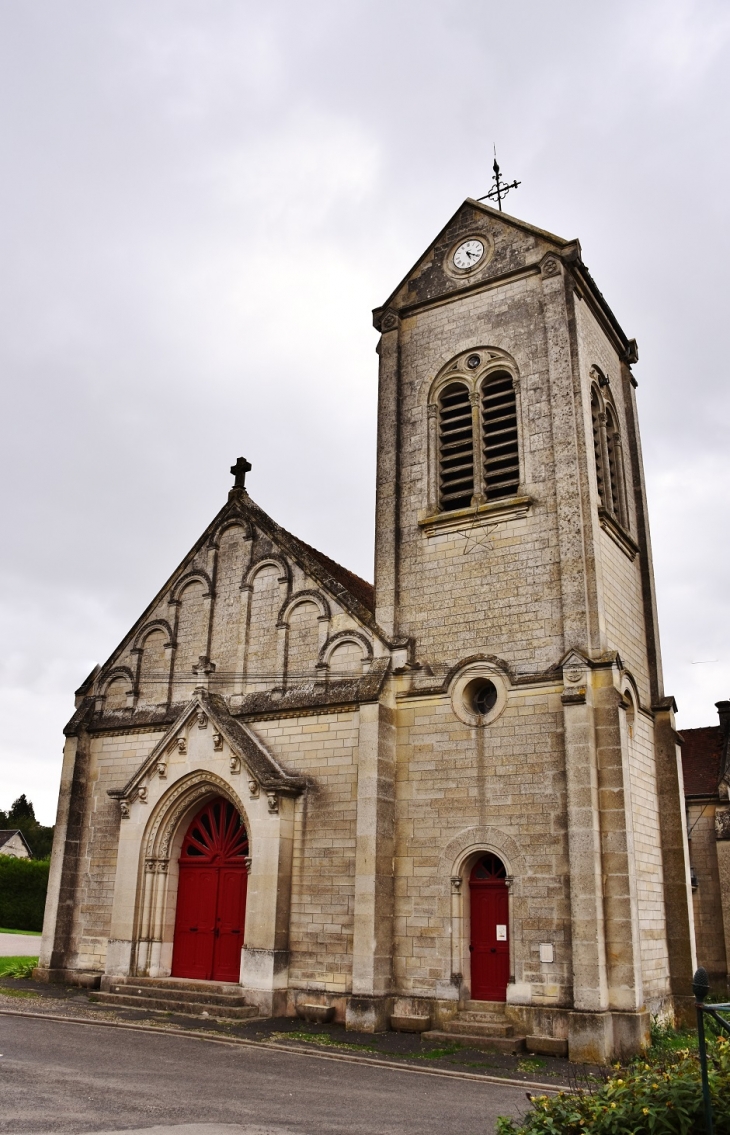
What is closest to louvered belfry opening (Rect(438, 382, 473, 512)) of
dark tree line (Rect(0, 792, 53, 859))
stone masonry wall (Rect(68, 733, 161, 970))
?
stone masonry wall (Rect(68, 733, 161, 970))

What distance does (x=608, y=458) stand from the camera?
751 inches

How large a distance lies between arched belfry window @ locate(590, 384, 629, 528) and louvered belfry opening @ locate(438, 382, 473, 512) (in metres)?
2.46

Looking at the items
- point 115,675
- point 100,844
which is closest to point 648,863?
point 100,844

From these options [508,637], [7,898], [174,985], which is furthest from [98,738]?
[7,898]

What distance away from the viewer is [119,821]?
19547 mm

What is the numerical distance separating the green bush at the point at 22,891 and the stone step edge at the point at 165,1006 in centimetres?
2502

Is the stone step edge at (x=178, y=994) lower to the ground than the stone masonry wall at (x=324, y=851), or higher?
lower

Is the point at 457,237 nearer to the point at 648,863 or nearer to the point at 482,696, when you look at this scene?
the point at 482,696

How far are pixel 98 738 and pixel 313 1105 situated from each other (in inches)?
494

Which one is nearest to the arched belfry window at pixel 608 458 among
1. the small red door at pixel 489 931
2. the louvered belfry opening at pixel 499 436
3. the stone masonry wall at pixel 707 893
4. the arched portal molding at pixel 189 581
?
the louvered belfry opening at pixel 499 436

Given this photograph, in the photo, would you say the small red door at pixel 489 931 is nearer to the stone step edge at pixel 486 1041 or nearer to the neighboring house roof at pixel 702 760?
the stone step edge at pixel 486 1041

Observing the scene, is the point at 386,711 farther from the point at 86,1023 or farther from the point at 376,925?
the point at 86,1023

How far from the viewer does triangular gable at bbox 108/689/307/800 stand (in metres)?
16.8

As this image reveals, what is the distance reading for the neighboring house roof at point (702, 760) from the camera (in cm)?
2564
